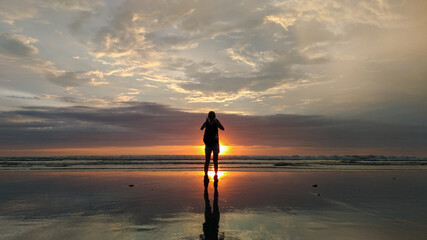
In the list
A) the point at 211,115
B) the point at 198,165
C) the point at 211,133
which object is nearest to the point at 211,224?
the point at 211,133

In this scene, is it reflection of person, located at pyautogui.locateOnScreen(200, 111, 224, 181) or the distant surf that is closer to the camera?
reflection of person, located at pyautogui.locateOnScreen(200, 111, 224, 181)

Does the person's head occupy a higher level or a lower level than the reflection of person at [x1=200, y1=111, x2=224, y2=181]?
higher

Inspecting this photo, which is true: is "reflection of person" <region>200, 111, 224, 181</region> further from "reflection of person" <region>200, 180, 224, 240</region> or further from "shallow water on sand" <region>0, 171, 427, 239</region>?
"reflection of person" <region>200, 180, 224, 240</region>

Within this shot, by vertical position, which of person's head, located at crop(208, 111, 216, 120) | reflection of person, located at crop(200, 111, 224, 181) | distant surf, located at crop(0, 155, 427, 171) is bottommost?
distant surf, located at crop(0, 155, 427, 171)

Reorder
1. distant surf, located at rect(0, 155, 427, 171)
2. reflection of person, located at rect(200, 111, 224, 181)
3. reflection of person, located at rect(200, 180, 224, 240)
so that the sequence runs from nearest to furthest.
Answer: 1. reflection of person, located at rect(200, 180, 224, 240)
2. reflection of person, located at rect(200, 111, 224, 181)
3. distant surf, located at rect(0, 155, 427, 171)

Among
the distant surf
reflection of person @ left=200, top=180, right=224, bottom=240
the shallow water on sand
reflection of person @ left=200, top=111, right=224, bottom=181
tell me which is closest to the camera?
reflection of person @ left=200, top=180, right=224, bottom=240

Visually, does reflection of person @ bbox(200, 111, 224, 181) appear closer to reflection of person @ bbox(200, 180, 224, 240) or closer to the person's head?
the person's head

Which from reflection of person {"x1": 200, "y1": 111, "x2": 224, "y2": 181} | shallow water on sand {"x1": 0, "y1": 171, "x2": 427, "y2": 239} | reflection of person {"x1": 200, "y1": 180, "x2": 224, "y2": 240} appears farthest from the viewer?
reflection of person {"x1": 200, "y1": 111, "x2": 224, "y2": 181}

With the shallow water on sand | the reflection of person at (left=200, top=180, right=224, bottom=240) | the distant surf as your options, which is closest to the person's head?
the shallow water on sand

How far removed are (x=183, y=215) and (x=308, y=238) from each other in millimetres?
2368

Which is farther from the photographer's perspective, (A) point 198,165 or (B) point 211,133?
(A) point 198,165

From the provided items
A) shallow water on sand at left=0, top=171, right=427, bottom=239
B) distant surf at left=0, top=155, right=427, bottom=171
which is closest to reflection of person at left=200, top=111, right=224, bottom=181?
shallow water on sand at left=0, top=171, right=427, bottom=239

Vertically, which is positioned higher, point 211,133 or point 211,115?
point 211,115

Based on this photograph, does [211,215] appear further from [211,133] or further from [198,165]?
[198,165]
